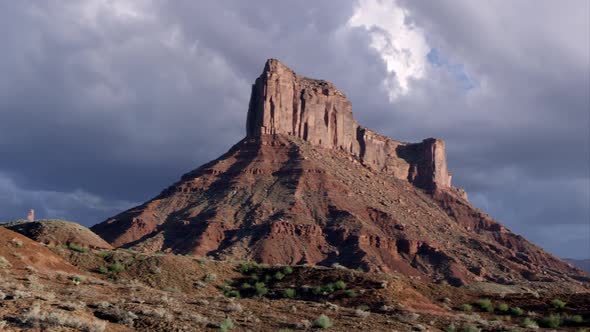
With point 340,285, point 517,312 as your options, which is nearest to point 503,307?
point 517,312

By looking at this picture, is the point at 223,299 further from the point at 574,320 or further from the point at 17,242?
the point at 574,320

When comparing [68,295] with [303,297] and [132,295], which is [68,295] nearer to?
[132,295]

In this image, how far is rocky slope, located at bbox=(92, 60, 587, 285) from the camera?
10856cm

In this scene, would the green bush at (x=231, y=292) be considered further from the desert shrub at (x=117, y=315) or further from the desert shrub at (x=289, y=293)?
the desert shrub at (x=117, y=315)

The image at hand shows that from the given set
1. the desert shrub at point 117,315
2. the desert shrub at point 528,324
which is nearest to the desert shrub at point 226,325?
the desert shrub at point 117,315

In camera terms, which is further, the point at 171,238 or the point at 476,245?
the point at 476,245

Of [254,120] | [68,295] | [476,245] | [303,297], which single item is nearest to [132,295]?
[68,295]

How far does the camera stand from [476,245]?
444 feet

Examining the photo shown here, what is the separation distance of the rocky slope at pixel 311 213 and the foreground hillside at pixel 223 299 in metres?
64.0

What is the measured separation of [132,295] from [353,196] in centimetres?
11086

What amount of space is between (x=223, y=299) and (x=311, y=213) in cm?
9618

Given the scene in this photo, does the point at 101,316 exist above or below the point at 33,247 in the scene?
below

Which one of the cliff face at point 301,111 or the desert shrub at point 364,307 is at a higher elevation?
the cliff face at point 301,111

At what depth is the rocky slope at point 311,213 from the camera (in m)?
109
